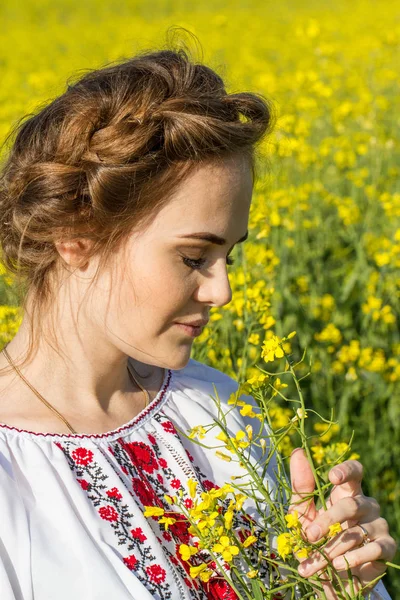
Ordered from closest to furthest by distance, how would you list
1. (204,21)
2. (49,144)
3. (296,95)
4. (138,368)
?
(49,144), (138,368), (296,95), (204,21)

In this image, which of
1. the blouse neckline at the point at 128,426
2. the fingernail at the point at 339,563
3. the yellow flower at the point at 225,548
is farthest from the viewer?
the blouse neckline at the point at 128,426

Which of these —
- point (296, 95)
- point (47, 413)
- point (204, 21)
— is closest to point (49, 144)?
point (47, 413)

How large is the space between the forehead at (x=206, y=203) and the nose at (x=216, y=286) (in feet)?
0.21

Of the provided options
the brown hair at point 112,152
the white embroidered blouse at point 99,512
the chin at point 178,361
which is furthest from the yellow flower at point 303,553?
the brown hair at point 112,152

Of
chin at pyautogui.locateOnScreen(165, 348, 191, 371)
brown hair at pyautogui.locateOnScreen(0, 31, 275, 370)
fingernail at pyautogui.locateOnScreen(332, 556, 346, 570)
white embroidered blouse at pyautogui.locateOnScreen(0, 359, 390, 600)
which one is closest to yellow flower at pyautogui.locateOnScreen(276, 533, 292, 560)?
fingernail at pyautogui.locateOnScreen(332, 556, 346, 570)

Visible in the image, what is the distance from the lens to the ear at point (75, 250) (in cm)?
133

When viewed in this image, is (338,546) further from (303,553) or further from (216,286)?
(216,286)

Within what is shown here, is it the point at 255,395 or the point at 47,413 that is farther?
the point at 47,413

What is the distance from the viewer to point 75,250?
1.33 m

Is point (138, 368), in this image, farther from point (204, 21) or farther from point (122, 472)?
point (204, 21)

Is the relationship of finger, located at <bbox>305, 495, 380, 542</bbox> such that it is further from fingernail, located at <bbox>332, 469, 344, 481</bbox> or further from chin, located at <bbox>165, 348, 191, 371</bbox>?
chin, located at <bbox>165, 348, 191, 371</bbox>

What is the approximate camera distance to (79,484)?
4.02 feet

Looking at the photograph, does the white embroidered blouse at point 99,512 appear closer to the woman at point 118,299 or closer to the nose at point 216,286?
the woman at point 118,299

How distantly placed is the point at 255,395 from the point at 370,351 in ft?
5.11
